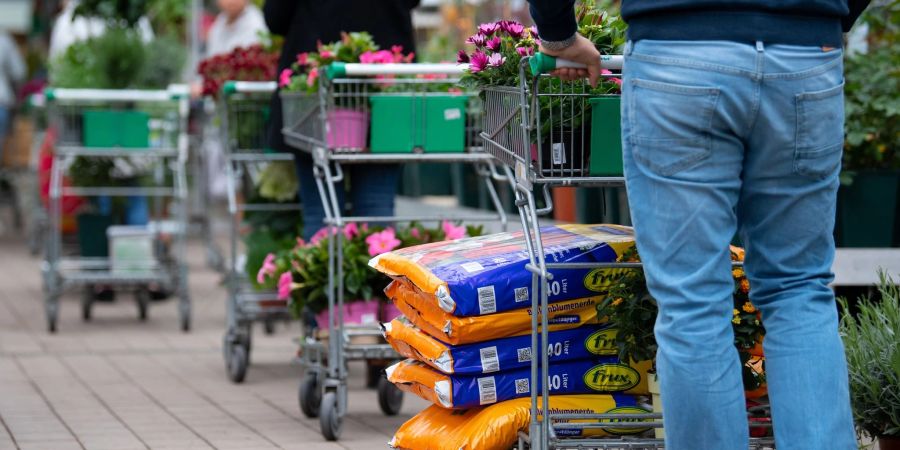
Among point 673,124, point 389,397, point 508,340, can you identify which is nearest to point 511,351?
point 508,340

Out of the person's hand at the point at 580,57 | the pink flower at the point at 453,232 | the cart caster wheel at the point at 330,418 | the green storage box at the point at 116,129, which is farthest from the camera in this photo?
the green storage box at the point at 116,129

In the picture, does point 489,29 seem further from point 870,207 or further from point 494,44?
point 870,207

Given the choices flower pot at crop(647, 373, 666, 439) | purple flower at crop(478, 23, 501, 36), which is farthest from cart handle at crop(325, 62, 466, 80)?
flower pot at crop(647, 373, 666, 439)

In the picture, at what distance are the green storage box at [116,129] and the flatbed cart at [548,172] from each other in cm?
485

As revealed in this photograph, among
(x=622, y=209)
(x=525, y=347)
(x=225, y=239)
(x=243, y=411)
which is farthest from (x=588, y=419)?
(x=225, y=239)

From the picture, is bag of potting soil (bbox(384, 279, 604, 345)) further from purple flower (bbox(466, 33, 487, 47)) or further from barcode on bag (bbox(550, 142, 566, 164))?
purple flower (bbox(466, 33, 487, 47))

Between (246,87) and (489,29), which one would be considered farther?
(246,87)

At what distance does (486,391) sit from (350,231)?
192 cm

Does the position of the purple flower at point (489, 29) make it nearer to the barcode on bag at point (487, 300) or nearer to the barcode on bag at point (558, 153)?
the barcode on bag at point (558, 153)

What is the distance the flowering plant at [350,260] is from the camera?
17.9 feet

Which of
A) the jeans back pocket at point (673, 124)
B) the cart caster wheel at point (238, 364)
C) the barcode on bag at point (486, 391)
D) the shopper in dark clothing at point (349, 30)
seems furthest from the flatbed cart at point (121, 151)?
the jeans back pocket at point (673, 124)

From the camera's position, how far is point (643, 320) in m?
3.63

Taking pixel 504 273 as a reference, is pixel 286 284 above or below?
below

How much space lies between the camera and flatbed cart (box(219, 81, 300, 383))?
6.58m
